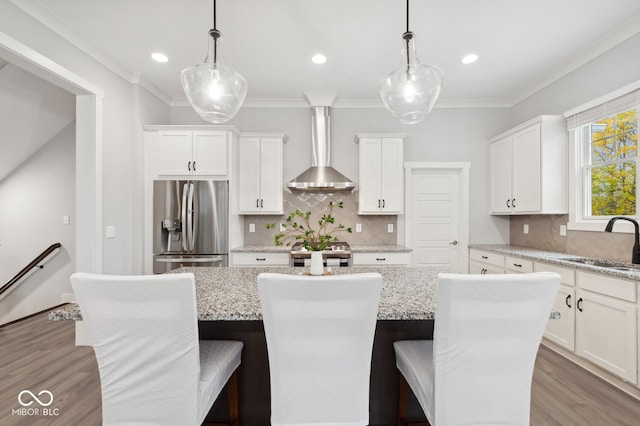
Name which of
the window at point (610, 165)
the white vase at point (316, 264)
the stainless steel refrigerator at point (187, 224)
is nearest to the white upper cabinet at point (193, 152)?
the stainless steel refrigerator at point (187, 224)

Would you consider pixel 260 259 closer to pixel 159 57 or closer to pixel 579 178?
pixel 159 57

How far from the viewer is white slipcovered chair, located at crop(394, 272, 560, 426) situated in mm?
1093

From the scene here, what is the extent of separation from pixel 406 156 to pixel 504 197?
136cm

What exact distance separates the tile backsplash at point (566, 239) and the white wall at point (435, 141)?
296 millimetres

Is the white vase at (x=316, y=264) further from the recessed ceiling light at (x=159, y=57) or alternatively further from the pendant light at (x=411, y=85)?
the recessed ceiling light at (x=159, y=57)

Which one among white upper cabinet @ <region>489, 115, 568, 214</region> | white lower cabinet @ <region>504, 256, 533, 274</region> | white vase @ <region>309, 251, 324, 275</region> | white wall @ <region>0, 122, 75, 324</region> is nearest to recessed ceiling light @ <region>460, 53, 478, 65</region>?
white upper cabinet @ <region>489, 115, 568, 214</region>

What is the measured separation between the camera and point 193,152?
11.8 ft

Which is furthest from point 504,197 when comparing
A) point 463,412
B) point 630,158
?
point 463,412

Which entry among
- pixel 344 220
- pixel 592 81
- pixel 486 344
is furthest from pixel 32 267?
pixel 592 81

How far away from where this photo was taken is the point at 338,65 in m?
3.19

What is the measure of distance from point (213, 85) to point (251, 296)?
3.86 feet

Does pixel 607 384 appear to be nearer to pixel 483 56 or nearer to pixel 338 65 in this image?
pixel 483 56

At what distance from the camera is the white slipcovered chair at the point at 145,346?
1089mm

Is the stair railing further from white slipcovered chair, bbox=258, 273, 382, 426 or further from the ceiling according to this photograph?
white slipcovered chair, bbox=258, 273, 382, 426
